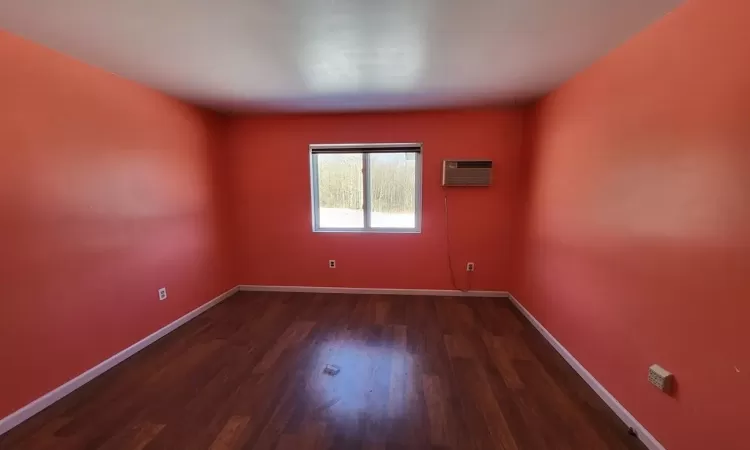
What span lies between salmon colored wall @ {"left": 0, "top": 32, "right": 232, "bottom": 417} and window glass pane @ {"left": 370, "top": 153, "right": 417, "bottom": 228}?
2.08 m

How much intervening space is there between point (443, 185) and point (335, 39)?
84.5 inches

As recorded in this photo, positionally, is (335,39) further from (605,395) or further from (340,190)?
(605,395)

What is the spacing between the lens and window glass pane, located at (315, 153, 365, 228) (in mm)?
3750

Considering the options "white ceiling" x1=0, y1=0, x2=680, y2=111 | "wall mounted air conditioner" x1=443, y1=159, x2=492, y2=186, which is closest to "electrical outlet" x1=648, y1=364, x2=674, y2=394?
"white ceiling" x1=0, y1=0, x2=680, y2=111

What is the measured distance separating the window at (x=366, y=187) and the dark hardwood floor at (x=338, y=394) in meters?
1.29

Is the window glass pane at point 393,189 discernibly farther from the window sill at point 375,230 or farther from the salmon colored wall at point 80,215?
the salmon colored wall at point 80,215

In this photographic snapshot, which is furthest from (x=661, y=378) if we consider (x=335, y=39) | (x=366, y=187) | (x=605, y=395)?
(x=366, y=187)

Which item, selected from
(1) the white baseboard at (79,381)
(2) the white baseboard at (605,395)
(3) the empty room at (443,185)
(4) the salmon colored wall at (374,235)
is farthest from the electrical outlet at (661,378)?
(1) the white baseboard at (79,381)

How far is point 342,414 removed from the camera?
1808 mm

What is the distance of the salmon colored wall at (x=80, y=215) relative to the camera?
5.62 ft

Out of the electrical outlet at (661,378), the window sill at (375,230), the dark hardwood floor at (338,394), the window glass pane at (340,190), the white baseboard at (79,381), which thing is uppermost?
the window glass pane at (340,190)

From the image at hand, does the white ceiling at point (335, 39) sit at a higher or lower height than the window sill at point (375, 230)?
higher

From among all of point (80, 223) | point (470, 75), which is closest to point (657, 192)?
point (470, 75)

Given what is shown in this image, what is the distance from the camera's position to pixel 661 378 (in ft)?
4.90
